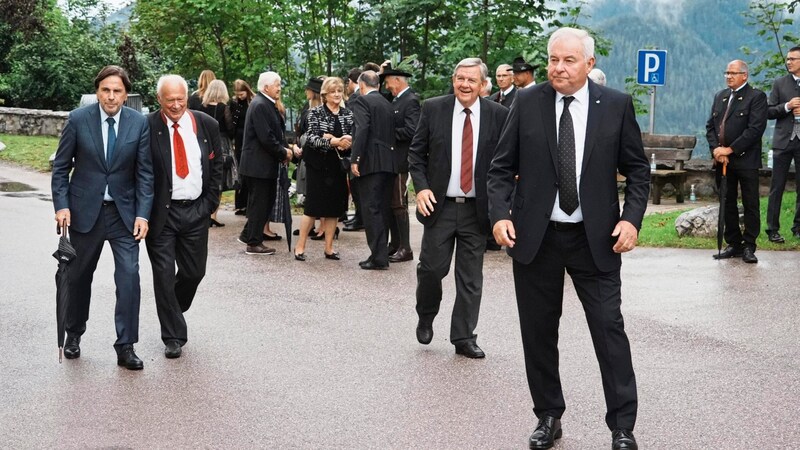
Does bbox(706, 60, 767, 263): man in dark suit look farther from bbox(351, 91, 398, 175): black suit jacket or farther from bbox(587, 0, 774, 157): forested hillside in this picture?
bbox(587, 0, 774, 157): forested hillside

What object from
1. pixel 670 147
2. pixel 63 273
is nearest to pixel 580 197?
pixel 63 273

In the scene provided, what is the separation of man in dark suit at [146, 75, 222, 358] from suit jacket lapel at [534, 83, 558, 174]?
3106 millimetres

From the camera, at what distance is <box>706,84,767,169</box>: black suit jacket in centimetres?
1216

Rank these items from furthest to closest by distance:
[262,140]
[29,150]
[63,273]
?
[29,150] → [262,140] → [63,273]

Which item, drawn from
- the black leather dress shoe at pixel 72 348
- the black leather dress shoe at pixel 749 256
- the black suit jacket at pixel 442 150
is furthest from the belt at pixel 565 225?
the black leather dress shoe at pixel 749 256

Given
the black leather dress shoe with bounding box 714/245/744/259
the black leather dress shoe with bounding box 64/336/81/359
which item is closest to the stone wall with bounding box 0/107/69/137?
the black leather dress shoe with bounding box 714/245/744/259

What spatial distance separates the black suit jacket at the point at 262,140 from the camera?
12.8m

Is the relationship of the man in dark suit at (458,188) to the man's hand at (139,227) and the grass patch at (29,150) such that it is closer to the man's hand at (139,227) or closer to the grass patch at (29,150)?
the man's hand at (139,227)

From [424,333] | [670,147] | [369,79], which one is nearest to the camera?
[424,333]

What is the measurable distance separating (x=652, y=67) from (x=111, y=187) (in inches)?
494

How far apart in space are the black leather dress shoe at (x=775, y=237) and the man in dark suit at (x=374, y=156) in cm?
432

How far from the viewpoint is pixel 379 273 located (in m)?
11.8

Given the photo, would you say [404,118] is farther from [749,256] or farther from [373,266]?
[749,256]

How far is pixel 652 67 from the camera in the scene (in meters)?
18.7
